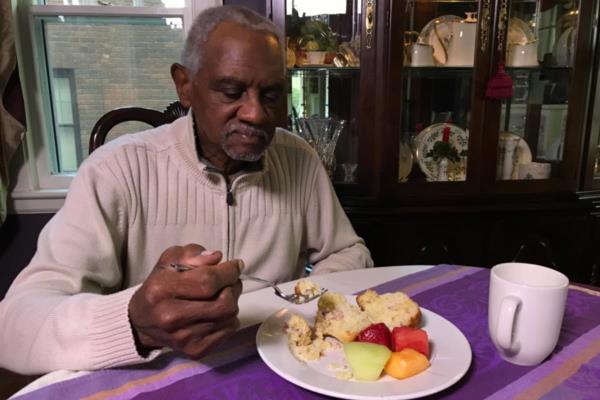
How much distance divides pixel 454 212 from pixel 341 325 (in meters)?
1.33

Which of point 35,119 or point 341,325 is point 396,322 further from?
point 35,119

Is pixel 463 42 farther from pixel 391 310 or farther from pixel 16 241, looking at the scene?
pixel 16 241

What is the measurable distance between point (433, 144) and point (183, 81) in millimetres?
1189

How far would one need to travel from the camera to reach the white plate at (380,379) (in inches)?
24.1

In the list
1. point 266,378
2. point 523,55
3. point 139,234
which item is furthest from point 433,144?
point 266,378

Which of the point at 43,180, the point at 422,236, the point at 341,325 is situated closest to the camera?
the point at 341,325

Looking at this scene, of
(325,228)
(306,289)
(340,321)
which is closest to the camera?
(340,321)

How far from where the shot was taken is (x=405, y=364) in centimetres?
65

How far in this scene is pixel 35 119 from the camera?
6.60 ft

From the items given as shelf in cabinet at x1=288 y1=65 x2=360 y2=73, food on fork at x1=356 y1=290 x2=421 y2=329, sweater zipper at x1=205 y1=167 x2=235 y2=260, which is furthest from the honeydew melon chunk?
shelf in cabinet at x1=288 y1=65 x2=360 y2=73

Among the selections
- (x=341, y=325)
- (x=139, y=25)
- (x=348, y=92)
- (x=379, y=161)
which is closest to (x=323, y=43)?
(x=348, y=92)

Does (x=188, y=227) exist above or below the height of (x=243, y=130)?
below

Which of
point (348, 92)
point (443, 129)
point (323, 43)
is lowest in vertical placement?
point (443, 129)

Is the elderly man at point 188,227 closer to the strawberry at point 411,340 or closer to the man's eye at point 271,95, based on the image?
the man's eye at point 271,95
